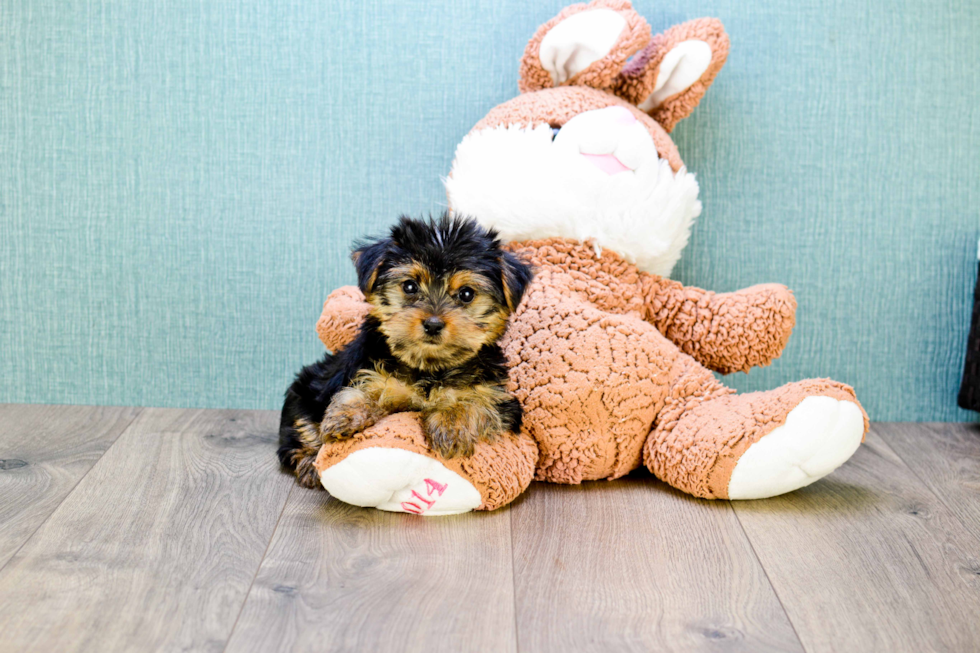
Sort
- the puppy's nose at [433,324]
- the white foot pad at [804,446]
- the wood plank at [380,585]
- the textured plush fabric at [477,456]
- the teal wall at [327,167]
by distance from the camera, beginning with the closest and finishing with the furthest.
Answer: the wood plank at [380,585] < the puppy's nose at [433,324] < the textured plush fabric at [477,456] < the white foot pad at [804,446] < the teal wall at [327,167]

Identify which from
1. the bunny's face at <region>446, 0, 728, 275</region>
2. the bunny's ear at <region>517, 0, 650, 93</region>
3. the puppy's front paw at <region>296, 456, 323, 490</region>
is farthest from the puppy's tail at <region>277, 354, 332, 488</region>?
the bunny's ear at <region>517, 0, 650, 93</region>

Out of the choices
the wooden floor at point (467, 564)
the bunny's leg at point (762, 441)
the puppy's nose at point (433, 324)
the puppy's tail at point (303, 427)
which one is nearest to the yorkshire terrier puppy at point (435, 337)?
the puppy's nose at point (433, 324)

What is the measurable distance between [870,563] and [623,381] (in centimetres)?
66

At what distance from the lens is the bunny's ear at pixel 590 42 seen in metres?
2.13

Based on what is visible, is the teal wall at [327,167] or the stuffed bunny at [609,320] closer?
the stuffed bunny at [609,320]

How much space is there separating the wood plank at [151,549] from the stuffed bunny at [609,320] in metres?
0.29

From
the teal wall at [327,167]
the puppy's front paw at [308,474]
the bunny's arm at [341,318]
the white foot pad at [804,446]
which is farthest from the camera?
the teal wall at [327,167]

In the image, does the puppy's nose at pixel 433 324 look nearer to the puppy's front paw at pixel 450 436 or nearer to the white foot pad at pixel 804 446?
the puppy's front paw at pixel 450 436

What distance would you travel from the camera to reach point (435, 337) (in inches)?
66.2

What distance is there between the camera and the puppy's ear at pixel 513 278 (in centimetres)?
179

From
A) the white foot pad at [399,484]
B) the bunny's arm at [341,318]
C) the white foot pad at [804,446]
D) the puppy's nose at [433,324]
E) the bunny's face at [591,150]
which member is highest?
the bunny's face at [591,150]

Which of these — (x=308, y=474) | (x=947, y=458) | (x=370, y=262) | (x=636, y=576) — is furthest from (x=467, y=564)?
(x=947, y=458)

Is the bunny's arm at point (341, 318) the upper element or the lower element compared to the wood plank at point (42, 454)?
upper

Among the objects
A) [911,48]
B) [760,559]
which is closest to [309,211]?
[760,559]
